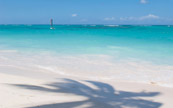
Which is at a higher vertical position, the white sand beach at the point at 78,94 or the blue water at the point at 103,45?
the blue water at the point at 103,45

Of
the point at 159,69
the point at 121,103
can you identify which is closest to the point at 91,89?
the point at 121,103

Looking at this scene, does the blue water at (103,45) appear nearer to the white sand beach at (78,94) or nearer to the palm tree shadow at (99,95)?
the white sand beach at (78,94)

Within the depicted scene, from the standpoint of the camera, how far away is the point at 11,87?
4750 mm

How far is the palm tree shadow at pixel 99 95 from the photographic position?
399 cm

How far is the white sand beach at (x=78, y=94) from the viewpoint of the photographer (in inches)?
155

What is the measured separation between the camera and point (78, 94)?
180 inches

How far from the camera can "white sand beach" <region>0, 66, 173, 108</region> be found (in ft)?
12.9

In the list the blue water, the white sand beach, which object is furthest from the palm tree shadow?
the blue water

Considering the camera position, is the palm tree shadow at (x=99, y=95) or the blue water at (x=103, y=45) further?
the blue water at (x=103, y=45)

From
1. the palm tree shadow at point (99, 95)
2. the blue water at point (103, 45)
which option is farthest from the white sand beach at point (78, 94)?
the blue water at point (103, 45)

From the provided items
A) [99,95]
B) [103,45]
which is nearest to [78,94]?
[99,95]

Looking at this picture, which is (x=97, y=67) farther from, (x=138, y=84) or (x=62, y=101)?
(x=62, y=101)

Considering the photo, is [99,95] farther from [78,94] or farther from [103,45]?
[103,45]

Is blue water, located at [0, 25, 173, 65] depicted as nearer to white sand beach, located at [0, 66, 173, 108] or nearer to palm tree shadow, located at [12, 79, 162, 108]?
white sand beach, located at [0, 66, 173, 108]
